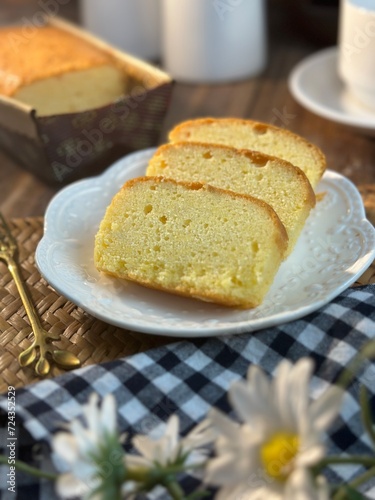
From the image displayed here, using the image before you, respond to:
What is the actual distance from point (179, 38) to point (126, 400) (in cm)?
192

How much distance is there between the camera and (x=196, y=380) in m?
1.34

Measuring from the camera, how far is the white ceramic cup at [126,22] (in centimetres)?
297

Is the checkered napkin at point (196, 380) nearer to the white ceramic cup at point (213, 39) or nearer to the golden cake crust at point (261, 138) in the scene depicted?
the golden cake crust at point (261, 138)

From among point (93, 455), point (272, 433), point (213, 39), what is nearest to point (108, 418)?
point (93, 455)

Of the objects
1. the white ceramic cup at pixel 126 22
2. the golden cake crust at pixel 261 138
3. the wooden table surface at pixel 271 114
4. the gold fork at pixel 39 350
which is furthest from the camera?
the white ceramic cup at pixel 126 22

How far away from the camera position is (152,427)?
1256 mm

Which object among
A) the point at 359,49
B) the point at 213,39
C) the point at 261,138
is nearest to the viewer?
the point at 261,138

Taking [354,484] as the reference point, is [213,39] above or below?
below

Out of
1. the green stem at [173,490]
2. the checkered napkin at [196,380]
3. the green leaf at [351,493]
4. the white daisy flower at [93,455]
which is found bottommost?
the checkered napkin at [196,380]

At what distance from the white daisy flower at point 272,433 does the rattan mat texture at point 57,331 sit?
0.55 meters

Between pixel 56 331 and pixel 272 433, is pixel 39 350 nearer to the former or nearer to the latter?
pixel 56 331

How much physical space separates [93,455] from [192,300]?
0.60 meters

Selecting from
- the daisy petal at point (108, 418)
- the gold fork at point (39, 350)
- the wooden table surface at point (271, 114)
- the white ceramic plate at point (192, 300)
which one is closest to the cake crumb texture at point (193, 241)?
the white ceramic plate at point (192, 300)

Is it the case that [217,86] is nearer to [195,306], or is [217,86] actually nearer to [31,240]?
[31,240]
